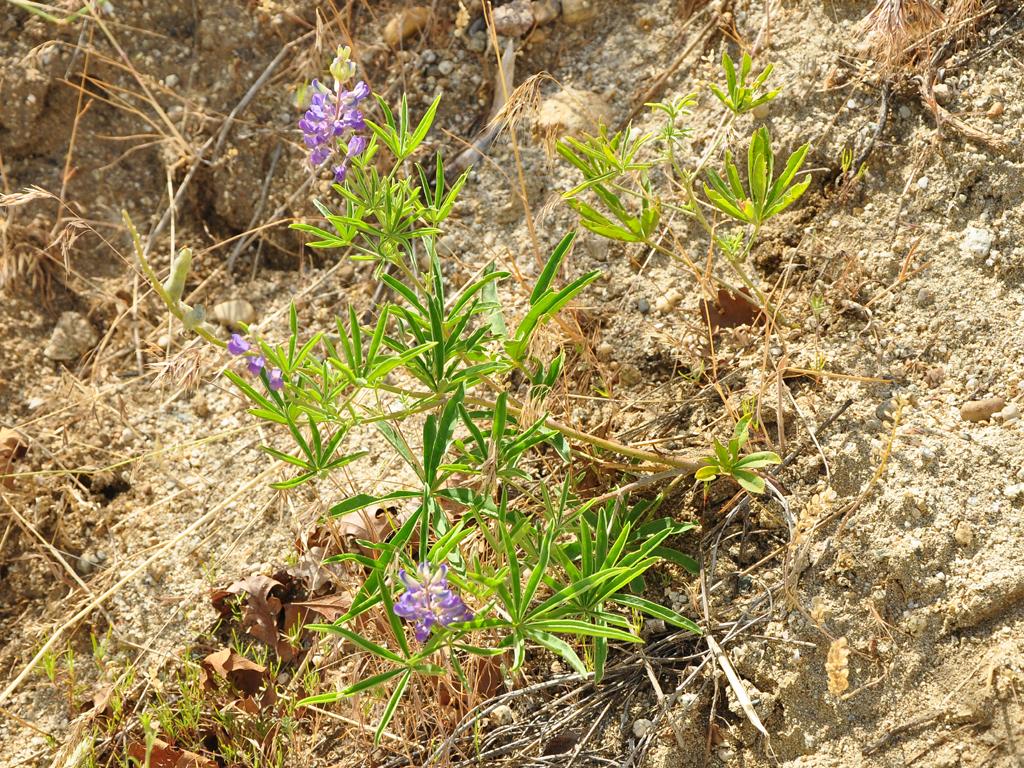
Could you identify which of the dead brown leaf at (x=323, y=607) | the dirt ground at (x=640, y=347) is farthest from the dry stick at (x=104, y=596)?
the dead brown leaf at (x=323, y=607)

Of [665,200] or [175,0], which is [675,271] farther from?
[175,0]

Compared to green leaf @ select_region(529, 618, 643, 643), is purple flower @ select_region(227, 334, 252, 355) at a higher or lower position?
higher

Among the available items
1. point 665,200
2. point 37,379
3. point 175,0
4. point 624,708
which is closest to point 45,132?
point 175,0

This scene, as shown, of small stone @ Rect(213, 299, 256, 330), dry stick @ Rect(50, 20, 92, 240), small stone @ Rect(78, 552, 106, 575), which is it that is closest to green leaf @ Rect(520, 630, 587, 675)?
small stone @ Rect(78, 552, 106, 575)

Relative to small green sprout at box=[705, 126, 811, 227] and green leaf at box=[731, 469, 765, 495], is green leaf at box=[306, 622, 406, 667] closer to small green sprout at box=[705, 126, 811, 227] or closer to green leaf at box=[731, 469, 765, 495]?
green leaf at box=[731, 469, 765, 495]

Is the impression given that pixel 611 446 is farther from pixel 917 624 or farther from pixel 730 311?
→ pixel 917 624

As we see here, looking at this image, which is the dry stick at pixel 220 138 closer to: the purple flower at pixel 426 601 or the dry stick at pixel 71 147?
the dry stick at pixel 71 147

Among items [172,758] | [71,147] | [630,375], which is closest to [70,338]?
[71,147]
